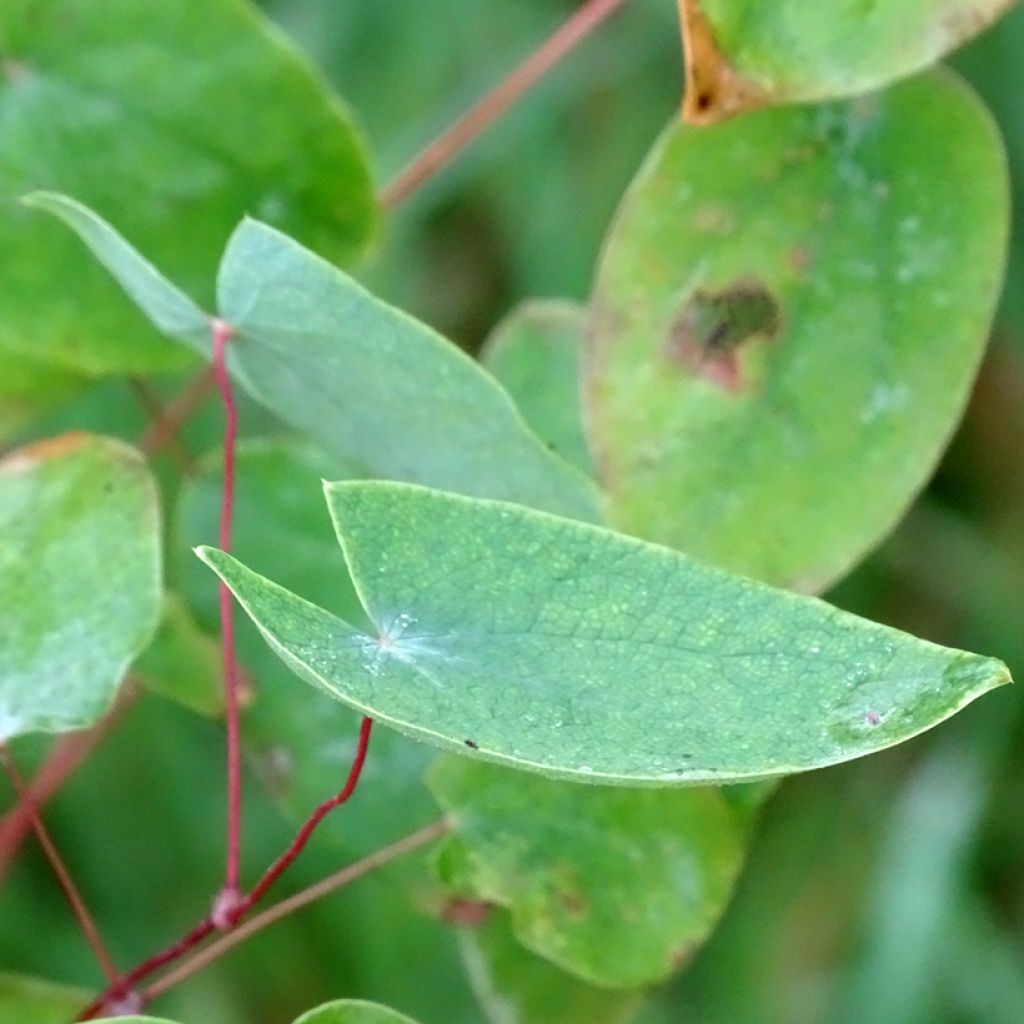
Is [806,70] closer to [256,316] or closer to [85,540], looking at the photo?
[256,316]

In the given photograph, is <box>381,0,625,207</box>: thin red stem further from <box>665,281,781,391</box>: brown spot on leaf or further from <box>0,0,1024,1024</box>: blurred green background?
<box>0,0,1024,1024</box>: blurred green background

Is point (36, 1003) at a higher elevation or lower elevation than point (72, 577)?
lower

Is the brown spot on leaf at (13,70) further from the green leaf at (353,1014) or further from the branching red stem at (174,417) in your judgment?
the green leaf at (353,1014)

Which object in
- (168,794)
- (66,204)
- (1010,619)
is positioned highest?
(66,204)

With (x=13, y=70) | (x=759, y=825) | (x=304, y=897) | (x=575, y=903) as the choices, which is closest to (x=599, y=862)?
Result: (x=575, y=903)

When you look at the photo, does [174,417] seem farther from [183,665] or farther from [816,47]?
[816,47]

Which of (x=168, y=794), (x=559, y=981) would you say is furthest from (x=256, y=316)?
(x=168, y=794)
